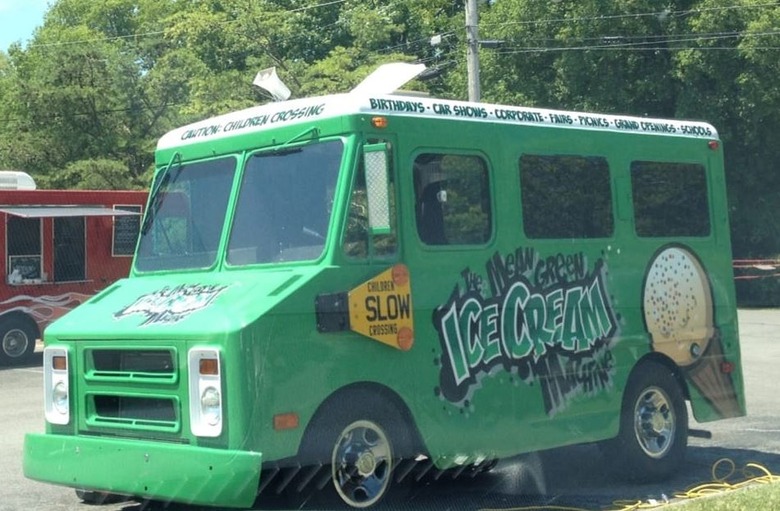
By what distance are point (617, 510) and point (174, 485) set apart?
315 centimetres

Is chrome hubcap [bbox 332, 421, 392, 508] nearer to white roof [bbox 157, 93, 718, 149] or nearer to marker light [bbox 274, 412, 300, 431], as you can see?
marker light [bbox 274, 412, 300, 431]

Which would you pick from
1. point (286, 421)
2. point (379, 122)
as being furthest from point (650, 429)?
point (286, 421)

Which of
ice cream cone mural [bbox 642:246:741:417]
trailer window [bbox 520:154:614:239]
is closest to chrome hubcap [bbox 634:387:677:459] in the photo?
ice cream cone mural [bbox 642:246:741:417]

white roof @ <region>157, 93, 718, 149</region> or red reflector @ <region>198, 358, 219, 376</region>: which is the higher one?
white roof @ <region>157, 93, 718, 149</region>

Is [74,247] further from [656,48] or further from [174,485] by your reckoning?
[656,48]

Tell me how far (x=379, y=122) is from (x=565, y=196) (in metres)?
1.95

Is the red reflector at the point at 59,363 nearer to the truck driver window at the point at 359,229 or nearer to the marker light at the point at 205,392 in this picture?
the marker light at the point at 205,392

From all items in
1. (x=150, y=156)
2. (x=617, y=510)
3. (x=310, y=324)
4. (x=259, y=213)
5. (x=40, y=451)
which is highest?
(x=150, y=156)

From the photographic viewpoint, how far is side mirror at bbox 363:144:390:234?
7.70 m

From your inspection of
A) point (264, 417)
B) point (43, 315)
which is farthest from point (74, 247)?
point (264, 417)

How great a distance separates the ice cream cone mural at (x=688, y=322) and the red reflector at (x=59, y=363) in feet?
14.8

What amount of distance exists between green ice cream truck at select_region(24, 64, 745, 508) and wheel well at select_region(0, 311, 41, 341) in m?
11.8

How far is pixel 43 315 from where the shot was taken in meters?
20.3

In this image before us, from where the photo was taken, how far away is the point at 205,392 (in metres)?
7.17
